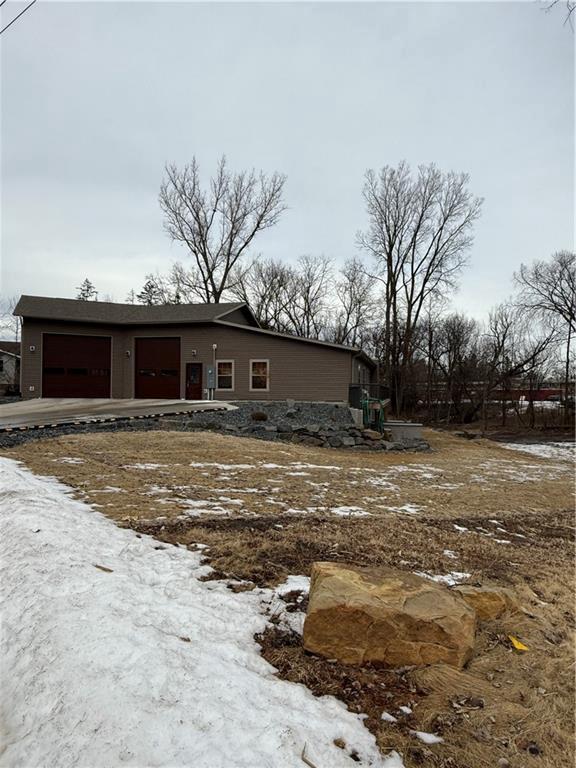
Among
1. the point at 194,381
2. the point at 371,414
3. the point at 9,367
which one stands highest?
the point at 9,367

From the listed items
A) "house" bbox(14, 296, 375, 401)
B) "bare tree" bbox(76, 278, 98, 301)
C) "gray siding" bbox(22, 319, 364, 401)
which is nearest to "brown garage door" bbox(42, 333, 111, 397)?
"house" bbox(14, 296, 375, 401)

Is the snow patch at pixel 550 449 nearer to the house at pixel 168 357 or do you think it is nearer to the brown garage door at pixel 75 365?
the house at pixel 168 357

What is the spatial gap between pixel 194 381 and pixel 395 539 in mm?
15848

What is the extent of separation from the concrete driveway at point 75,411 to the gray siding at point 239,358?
2.49m

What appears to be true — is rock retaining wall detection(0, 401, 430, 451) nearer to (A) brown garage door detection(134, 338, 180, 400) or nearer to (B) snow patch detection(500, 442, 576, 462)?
(A) brown garage door detection(134, 338, 180, 400)

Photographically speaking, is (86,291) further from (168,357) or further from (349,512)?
(349,512)

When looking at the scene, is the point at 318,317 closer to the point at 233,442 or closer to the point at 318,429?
the point at 318,429

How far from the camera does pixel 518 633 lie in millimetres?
3004

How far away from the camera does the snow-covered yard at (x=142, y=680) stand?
1.73 metres

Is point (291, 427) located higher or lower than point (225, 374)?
lower

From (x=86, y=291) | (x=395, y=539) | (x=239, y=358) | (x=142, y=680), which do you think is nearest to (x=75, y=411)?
(x=239, y=358)

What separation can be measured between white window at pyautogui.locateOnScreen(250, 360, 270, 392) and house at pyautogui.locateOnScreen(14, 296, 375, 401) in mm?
41

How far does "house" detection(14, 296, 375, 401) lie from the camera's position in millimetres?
18406

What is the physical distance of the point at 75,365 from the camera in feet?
64.1
